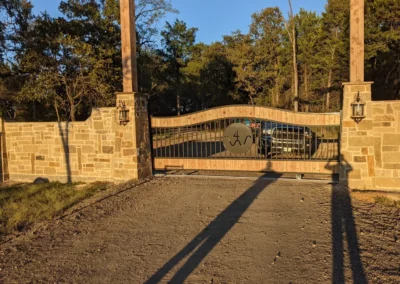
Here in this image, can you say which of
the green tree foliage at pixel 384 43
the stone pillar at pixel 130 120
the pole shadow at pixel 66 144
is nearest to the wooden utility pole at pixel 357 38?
the stone pillar at pixel 130 120

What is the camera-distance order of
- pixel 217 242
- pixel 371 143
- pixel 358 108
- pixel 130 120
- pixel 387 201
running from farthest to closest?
1. pixel 130 120
2. pixel 371 143
3. pixel 358 108
4. pixel 387 201
5. pixel 217 242

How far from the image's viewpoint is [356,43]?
7.11m

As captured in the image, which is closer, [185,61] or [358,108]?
[358,108]

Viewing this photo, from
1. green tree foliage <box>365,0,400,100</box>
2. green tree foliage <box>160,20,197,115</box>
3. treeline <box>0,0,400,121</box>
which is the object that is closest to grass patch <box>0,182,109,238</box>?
treeline <box>0,0,400,121</box>

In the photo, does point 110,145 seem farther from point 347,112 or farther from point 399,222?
point 399,222

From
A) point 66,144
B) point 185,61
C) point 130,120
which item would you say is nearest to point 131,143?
point 130,120

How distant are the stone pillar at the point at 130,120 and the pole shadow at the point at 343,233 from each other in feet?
15.9

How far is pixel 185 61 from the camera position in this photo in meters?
38.6

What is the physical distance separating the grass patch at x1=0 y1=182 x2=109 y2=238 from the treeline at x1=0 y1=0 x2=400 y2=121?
390 inches

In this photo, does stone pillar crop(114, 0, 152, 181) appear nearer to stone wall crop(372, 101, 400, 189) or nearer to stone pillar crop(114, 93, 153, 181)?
stone pillar crop(114, 93, 153, 181)

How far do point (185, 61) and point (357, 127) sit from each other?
33.0 m

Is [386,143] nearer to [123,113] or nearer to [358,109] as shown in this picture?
[358,109]

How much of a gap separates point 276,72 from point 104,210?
1220 inches

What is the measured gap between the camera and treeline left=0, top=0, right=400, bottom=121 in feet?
59.8
